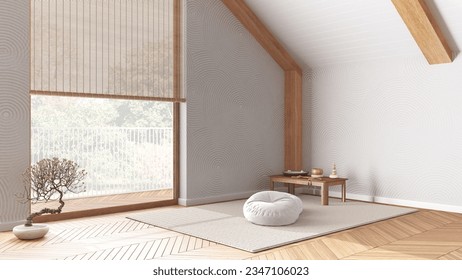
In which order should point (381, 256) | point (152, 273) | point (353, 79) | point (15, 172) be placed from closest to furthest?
point (152, 273)
point (381, 256)
point (15, 172)
point (353, 79)

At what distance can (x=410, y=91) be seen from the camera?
555 cm

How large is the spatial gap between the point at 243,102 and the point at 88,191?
98.7 inches

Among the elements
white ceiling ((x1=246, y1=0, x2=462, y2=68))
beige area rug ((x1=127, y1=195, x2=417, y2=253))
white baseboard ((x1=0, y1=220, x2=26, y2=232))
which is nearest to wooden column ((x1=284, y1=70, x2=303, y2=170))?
white ceiling ((x1=246, y1=0, x2=462, y2=68))

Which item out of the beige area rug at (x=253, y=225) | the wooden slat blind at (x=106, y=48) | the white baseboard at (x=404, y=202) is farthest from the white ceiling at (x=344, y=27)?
the beige area rug at (x=253, y=225)

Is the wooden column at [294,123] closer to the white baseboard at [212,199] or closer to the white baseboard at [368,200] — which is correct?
the white baseboard at [368,200]

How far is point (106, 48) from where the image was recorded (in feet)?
16.4

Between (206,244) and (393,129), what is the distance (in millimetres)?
3123

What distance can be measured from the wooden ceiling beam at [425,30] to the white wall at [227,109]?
2.17m

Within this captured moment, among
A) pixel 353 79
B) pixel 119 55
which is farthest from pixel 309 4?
pixel 119 55

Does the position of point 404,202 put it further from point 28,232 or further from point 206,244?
point 28,232

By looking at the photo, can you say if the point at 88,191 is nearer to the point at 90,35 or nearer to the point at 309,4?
the point at 90,35

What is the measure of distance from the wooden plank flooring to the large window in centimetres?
146

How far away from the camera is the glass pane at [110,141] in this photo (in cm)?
631

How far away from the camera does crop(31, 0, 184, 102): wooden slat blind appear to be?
457 cm
